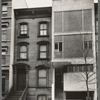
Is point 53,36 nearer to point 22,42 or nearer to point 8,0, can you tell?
point 22,42

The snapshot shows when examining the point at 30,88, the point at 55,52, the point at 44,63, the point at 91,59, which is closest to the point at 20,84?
the point at 30,88

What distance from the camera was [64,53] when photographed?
349cm

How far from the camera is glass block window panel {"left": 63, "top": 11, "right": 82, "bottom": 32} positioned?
345 cm

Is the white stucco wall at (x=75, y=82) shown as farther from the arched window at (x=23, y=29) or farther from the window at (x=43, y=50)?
the arched window at (x=23, y=29)

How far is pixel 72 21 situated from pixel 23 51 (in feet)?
2.97

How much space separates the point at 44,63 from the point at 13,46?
57 centimetres

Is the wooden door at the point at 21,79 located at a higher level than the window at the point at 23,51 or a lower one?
lower

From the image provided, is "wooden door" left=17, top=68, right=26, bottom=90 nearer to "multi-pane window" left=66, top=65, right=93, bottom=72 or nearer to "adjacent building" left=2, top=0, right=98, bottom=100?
"adjacent building" left=2, top=0, right=98, bottom=100

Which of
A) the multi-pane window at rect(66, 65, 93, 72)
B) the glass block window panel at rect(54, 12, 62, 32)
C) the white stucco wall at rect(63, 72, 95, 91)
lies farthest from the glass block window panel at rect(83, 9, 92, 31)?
the white stucco wall at rect(63, 72, 95, 91)

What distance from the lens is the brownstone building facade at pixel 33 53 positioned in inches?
139

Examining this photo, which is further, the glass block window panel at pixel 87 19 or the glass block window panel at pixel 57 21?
the glass block window panel at pixel 57 21

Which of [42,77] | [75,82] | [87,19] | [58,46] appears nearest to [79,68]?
[75,82]

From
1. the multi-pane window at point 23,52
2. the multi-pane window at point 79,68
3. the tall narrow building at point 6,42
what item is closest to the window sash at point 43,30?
the multi-pane window at point 23,52

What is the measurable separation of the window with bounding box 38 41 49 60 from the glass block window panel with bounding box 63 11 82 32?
17.6 inches
